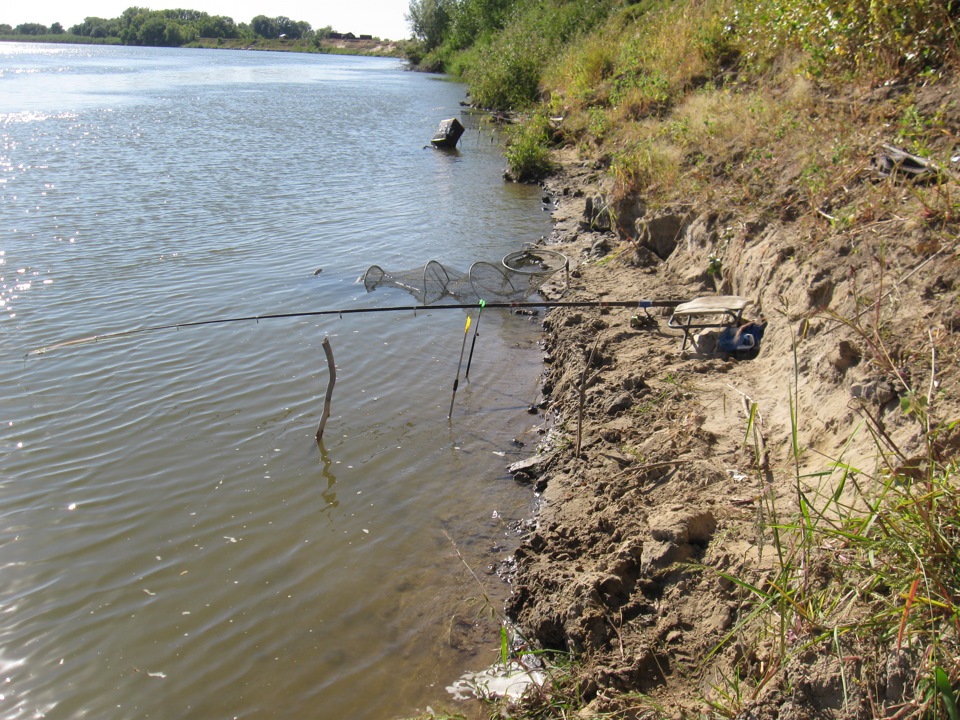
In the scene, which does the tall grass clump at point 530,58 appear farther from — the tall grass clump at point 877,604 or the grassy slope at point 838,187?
the tall grass clump at point 877,604

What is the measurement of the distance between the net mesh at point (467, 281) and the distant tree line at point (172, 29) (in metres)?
116

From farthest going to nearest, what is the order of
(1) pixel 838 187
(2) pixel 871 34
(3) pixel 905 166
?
1. (2) pixel 871 34
2. (1) pixel 838 187
3. (3) pixel 905 166

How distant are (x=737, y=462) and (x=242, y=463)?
403 cm

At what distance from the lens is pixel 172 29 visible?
10850cm

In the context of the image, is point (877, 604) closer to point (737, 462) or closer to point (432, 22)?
point (737, 462)

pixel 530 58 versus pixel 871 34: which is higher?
pixel 530 58

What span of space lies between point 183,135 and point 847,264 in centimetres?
2133

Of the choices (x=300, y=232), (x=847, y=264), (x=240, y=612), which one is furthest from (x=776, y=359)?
(x=300, y=232)

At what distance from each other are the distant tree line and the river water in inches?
4394

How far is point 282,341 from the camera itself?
8625mm

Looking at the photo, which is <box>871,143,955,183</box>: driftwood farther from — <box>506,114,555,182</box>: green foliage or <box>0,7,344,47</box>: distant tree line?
<box>0,7,344,47</box>: distant tree line

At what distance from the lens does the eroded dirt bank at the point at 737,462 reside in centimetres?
340

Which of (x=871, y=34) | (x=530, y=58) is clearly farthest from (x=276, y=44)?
(x=871, y=34)

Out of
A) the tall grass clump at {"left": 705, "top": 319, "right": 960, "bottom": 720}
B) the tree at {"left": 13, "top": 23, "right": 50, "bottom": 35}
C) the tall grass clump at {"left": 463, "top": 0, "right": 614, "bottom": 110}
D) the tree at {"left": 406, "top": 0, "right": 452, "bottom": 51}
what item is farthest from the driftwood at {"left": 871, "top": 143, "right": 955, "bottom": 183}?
the tree at {"left": 13, "top": 23, "right": 50, "bottom": 35}
